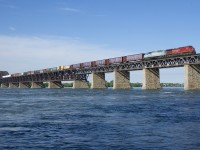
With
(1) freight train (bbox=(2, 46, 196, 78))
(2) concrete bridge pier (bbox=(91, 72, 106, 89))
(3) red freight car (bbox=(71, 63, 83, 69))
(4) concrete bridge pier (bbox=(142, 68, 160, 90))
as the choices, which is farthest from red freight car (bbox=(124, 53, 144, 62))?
(3) red freight car (bbox=(71, 63, 83, 69))

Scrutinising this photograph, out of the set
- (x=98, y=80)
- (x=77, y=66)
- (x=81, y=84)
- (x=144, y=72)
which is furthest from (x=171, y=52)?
(x=81, y=84)

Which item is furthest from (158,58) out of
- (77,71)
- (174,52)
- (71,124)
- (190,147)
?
(190,147)

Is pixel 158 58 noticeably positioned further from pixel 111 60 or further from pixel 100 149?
pixel 100 149

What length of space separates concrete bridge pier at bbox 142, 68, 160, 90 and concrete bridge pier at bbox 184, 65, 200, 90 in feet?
65.3

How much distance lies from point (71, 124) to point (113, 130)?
4.86m

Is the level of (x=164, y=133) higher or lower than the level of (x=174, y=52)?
lower

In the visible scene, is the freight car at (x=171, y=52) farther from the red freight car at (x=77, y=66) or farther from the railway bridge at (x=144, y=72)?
the red freight car at (x=77, y=66)

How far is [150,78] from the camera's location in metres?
123

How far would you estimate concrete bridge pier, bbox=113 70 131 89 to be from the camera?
459 feet

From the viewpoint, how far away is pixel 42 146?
19.8 meters

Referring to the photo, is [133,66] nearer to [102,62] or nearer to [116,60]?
[116,60]

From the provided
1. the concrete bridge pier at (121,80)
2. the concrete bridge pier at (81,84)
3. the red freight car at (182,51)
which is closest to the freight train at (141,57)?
the red freight car at (182,51)

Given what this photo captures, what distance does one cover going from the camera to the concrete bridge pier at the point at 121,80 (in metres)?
140

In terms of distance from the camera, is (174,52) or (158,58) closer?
(174,52)
